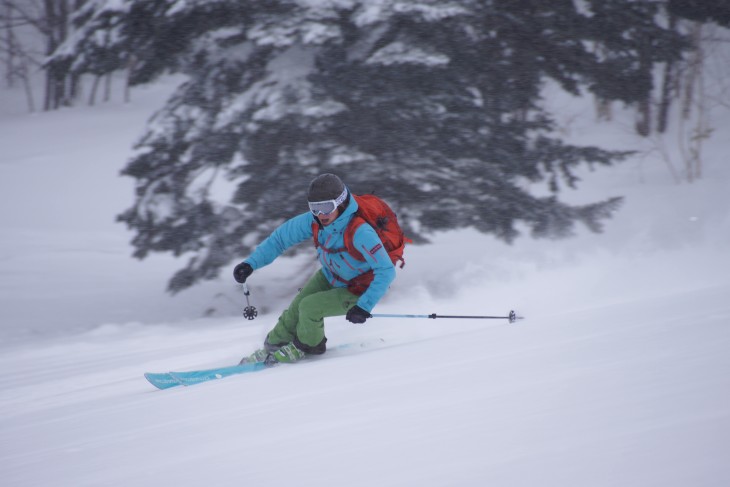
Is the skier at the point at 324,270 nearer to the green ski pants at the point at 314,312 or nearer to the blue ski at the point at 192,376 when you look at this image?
the green ski pants at the point at 314,312

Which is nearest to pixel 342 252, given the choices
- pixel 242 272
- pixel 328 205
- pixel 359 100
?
pixel 328 205

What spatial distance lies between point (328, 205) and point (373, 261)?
0.58 m

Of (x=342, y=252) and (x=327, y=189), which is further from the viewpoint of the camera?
(x=342, y=252)

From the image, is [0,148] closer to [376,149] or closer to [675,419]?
[376,149]

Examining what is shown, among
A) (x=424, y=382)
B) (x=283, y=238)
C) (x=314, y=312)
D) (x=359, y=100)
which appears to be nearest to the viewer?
(x=424, y=382)

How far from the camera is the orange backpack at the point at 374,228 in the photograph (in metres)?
5.33

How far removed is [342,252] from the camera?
546 centimetres

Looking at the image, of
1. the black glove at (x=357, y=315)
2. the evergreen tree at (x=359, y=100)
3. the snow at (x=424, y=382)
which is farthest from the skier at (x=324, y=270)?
the evergreen tree at (x=359, y=100)

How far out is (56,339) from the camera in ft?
30.3

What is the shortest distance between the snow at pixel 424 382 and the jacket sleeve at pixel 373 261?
471 millimetres

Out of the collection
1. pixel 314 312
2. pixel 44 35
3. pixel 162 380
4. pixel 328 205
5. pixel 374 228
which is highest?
pixel 328 205

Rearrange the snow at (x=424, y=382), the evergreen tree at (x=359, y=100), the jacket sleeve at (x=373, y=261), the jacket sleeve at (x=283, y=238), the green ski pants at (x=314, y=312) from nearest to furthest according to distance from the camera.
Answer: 1. the snow at (x=424, y=382)
2. the jacket sleeve at (x=373, y=261)
3. the green ski pants at (x=314, y=312)
4. the jacket sleeve at (x=283, y=238)
5. the evergreen tree at (x=359, y=100)

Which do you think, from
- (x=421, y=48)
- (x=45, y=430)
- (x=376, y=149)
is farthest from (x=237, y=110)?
(x=45, y=430)

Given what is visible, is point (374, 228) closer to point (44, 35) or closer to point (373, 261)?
point (373, 261)
